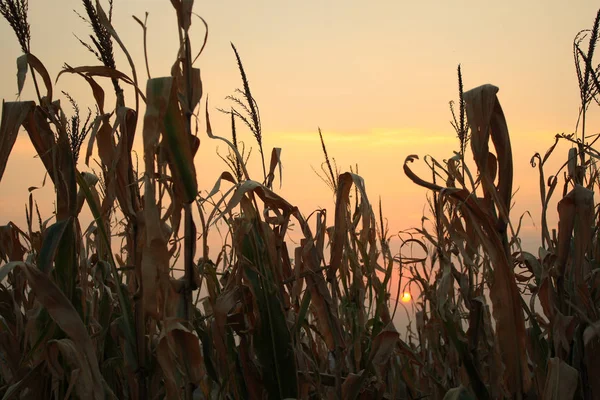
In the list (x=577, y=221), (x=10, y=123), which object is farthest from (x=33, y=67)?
(x=577, y=221)

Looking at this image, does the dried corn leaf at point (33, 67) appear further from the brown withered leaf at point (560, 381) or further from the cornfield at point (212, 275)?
the brown withered leaf at point (560, 381)

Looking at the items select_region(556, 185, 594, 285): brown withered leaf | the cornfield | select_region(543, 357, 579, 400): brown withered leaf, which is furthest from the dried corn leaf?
select_region(543, 357, 579, 400): brown withered leaf

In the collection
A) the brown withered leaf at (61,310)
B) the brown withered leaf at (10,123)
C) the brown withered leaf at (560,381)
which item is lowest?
the brown withered leaf at (560,381)

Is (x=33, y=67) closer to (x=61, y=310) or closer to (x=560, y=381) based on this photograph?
(x=61, y=310)

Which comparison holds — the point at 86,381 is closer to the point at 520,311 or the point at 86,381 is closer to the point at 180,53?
the point at 180,53

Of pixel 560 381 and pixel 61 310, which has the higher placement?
pixel 61 310

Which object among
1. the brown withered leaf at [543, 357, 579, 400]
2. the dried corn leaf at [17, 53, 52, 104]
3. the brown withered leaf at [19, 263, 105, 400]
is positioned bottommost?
the brown withered leaf at [543, 357, 579, 400]

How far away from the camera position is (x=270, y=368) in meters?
1.78

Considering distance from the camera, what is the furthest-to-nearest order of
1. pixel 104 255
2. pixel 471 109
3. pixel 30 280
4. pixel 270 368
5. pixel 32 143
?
1. pixel 104 255
2. pixel 270 368
3. pixel 32 143
4. pixel 471 109
5. pixel 30 280

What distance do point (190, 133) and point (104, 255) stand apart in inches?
50.1

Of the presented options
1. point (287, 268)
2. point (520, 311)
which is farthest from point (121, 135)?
point (520, 311)

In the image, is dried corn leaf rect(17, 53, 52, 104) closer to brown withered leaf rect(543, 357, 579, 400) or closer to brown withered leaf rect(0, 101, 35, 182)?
brown withered leaf rect(0, 101, 35, 182)

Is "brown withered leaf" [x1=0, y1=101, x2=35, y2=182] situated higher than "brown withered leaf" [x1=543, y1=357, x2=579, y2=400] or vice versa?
"brown withered leaf" [x1=0, y1=101, x2=35, y2=182]

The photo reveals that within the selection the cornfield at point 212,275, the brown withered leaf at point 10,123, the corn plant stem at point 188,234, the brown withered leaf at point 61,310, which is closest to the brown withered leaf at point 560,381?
the cornfield at point 212,275
